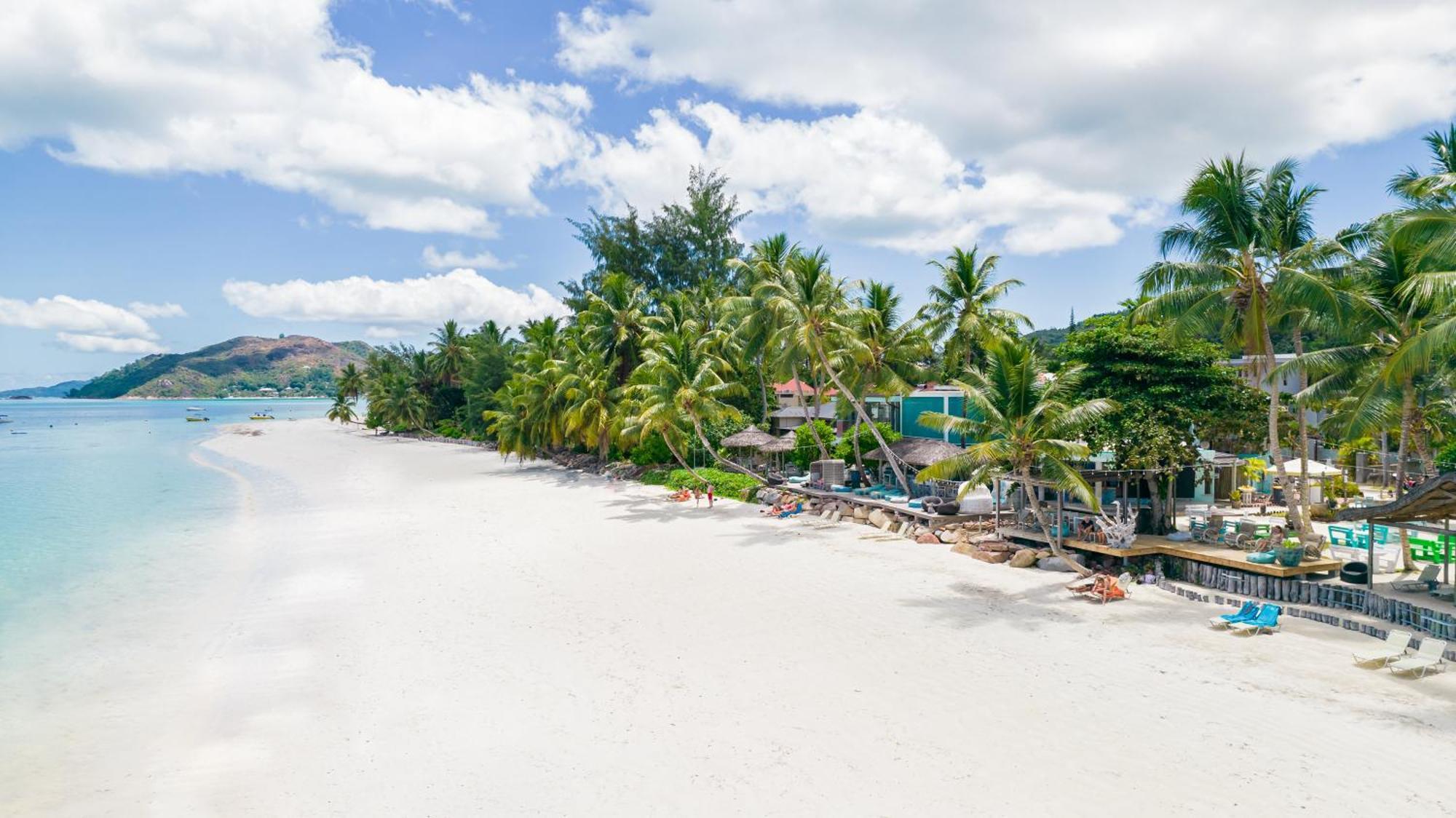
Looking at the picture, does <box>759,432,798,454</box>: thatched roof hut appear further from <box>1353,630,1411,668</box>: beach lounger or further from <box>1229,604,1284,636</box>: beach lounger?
<box>1353,630,1411,668</box>: beach lounger

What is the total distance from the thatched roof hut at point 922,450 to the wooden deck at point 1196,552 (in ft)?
15.8

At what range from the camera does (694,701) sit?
9.40m

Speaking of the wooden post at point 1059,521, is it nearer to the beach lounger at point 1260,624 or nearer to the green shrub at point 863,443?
the beach lounger at point 1260,624

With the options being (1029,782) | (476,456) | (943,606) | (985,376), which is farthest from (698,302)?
(1029,782)

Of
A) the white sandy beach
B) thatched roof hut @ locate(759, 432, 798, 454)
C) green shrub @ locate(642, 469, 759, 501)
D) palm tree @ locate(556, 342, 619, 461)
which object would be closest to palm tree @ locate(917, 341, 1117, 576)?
the white sandy beach

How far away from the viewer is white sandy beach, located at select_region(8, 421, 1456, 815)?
287 inches

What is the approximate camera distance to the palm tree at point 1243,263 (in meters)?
14.7

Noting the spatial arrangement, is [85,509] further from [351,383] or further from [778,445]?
[351,383]

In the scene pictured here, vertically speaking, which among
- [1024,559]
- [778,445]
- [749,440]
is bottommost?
[1024,559]

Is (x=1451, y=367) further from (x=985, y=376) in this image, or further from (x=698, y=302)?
(x=698, y=302)

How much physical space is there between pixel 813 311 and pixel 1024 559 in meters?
9.89

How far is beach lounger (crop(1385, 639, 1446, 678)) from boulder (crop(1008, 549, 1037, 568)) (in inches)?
263

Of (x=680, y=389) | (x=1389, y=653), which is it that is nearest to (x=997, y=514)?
(x=1389, y=653)

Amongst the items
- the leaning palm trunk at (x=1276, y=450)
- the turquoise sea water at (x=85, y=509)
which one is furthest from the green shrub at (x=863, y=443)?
the turquoise sea water at (x=85, y=509)
